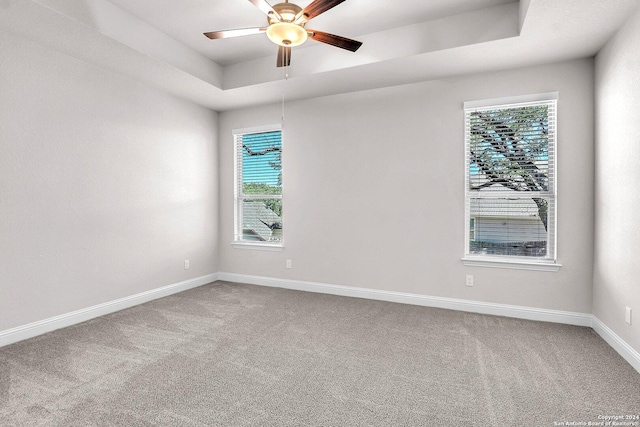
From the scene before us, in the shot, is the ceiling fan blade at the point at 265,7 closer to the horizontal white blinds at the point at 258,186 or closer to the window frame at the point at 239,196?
the horizontal white blinds at the point at 258,186

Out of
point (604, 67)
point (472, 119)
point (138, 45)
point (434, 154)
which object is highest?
point (138, 45)

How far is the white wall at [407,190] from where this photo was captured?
3.11 m

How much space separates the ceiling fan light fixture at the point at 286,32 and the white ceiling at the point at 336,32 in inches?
26.2

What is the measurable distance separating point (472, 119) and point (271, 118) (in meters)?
2.64

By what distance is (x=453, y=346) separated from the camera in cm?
262

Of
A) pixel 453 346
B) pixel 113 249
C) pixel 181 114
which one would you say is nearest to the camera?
pixel 453 346

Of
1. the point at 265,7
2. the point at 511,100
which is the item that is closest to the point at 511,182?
the point at 511,100

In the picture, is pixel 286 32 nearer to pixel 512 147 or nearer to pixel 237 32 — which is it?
pixel 237 32

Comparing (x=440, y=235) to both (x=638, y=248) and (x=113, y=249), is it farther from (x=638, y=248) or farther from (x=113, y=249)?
(x=113, y=249)

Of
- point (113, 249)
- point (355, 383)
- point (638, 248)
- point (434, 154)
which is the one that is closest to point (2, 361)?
point (113, 249)

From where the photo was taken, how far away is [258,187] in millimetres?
4789

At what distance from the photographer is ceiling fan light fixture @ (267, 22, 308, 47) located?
220 centimetres

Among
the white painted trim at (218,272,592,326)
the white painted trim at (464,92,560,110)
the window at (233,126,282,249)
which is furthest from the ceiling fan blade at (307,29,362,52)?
the white painted trim at (218,272,592,326)

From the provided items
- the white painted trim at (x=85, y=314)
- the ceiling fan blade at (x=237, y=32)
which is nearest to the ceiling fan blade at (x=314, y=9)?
the ceiling fan blade at (x=237, y=32)
